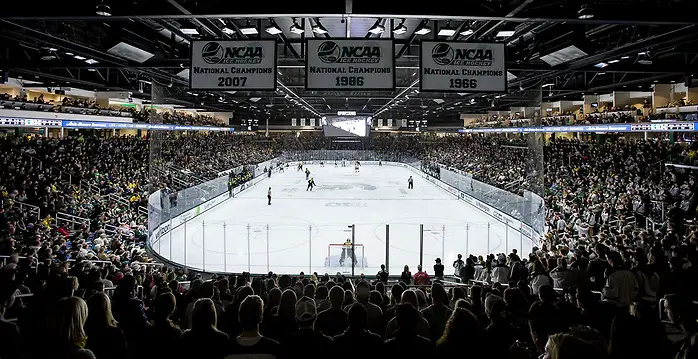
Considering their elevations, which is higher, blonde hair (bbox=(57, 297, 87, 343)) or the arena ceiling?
the arena ceiling

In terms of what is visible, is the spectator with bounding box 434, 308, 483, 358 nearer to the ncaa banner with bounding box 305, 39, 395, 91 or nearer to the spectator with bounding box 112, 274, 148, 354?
the spectator with bounding box 112, 274, 148, 354

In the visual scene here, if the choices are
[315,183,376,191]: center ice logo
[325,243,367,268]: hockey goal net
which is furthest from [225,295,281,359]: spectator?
[315,183,376,191]: center ice logo

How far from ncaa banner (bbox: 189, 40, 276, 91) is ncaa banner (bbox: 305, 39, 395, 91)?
82 centimetres

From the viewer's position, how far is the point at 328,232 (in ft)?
59.5

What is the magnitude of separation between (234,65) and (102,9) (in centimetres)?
238

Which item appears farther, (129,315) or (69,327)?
(129,315)

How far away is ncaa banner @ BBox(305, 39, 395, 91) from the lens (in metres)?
8.20

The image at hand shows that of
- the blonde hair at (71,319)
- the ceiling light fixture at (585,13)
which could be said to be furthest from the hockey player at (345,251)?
the blonde hair at (71,319)

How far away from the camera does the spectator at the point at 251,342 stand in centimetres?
291

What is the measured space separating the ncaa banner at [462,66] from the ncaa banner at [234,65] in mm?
3108

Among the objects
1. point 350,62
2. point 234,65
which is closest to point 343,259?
point 350,62

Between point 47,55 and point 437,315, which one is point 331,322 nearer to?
point 437,315

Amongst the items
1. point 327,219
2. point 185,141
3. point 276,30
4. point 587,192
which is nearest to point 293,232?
point 327,219

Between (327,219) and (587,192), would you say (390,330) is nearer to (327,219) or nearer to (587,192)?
(327,219)
